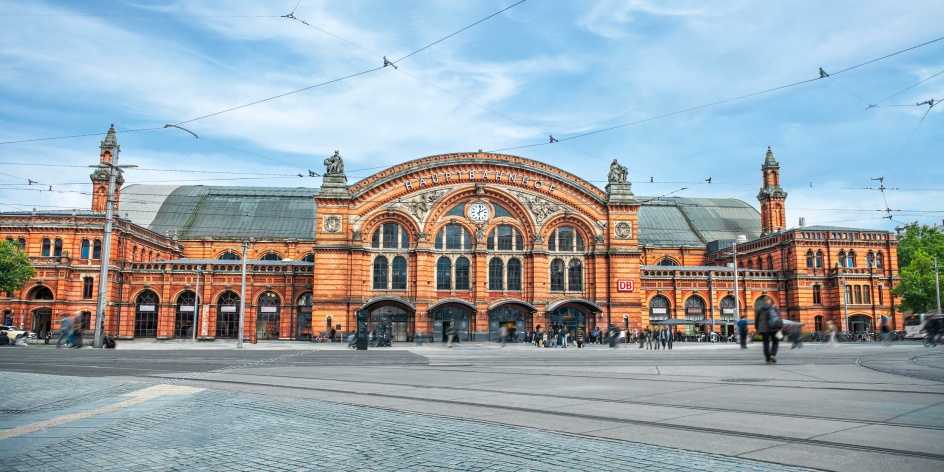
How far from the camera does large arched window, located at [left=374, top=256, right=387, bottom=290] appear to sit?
58666mm

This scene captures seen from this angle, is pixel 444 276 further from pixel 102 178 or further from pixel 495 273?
pixel 102 178

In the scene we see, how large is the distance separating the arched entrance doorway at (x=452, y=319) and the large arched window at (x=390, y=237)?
6253 millimetres

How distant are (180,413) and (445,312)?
49392mm

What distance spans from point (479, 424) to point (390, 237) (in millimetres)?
51052

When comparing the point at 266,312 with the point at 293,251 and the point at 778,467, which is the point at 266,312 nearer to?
the point at 293,251

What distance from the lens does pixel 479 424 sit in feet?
28.4

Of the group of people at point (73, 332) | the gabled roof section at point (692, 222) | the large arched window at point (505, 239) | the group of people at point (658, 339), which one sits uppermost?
the gabled roof section at point (692, 222)

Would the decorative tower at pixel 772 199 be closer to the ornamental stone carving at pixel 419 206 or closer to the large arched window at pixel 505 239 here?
the large arched window at pixel 505 239

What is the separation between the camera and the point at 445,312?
193ft

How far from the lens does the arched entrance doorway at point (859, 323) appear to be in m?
65.3

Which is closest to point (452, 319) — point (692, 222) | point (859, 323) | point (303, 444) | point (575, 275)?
point (575, 275)

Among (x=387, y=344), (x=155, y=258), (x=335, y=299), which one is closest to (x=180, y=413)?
(x=387, y=344)

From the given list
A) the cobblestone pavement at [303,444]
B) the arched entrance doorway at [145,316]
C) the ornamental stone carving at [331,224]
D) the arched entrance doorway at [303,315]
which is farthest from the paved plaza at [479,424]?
the arched entrance doorway at [145,316]

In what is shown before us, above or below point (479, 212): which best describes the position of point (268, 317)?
below
